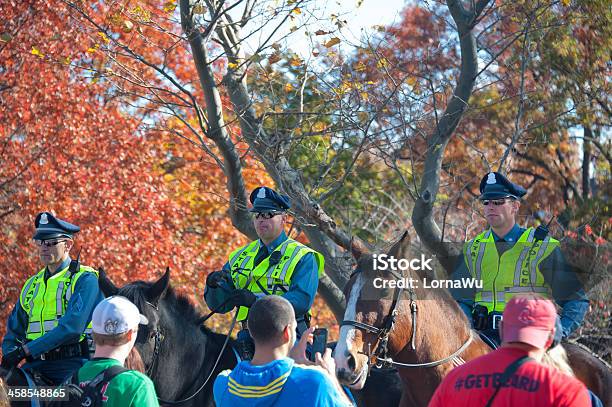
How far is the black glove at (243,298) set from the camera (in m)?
7.65

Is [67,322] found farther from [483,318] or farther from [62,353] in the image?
[483,318]

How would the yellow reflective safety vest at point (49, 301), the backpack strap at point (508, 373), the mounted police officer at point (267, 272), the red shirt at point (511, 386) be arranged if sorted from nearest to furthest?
the red shirt at point (511, 386) < the backpack strap at point (508, 373) < the mounted police officer at point (267, 272) < the yellow reflective safety vest at point (49, 301)

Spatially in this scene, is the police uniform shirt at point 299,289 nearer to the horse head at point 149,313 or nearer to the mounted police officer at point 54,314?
the horse head at point 149,313

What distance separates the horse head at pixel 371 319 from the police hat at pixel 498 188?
1159mm

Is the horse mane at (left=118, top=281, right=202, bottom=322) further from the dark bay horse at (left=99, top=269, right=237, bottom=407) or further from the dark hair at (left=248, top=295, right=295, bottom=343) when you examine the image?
the dark hair at (left=248, top=295, right=295, bottom=343)

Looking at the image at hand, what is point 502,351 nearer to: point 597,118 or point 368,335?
point 368,335

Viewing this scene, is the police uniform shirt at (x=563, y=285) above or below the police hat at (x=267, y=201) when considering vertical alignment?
below

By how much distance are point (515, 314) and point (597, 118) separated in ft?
47.2

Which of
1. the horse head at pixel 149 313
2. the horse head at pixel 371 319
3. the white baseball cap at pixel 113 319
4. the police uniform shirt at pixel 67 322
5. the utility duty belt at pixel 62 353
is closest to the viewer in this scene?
the white baseball cap at pixel 113 319

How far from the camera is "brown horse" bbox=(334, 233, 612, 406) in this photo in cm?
665

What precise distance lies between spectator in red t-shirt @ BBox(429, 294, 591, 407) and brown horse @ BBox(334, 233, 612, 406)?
84.5 inches

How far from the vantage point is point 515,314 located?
14.3 feet


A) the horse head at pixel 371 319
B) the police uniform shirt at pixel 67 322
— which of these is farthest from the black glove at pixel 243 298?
the police uniform shirt at pixel 67 322

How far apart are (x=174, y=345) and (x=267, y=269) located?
1020 millimetres
